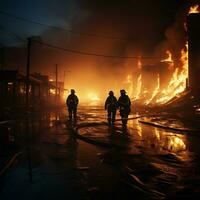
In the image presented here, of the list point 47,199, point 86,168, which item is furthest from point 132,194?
point 86,168

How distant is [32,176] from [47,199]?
1349 mm

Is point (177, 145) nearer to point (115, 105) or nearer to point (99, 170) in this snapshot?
point (99, 170)

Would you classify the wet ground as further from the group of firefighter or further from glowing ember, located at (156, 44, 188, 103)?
glowing ember, located at (156, 44, 188, 103)

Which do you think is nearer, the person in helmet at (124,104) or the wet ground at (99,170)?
Answer: the wet ground at (99,170)

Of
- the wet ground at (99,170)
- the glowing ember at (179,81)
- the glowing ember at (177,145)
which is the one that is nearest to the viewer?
the wet ground at (99,170)

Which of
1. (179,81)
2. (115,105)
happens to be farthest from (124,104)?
(179,81)

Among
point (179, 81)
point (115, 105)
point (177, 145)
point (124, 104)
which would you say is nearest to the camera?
point (177, 145)

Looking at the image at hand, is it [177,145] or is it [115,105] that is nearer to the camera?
[177,145]

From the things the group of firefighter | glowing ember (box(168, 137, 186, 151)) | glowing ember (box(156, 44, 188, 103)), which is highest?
glowing ember (box(156, 44, 188, 103))

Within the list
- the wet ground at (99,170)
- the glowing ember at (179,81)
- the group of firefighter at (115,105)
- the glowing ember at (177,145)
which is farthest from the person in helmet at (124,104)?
the glowing ember at (179,81)

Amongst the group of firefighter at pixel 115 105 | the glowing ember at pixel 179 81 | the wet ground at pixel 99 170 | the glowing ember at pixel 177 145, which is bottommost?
the wet ground at pixel 99 170

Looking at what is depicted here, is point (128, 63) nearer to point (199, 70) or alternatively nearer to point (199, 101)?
point (199, 70)

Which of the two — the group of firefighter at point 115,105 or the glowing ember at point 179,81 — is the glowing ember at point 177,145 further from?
the glowing ember at point 179,81

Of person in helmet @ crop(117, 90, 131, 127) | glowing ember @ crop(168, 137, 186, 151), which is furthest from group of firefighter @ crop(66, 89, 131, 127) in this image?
glowing ember @ crop(168, 137, 186, 151)
